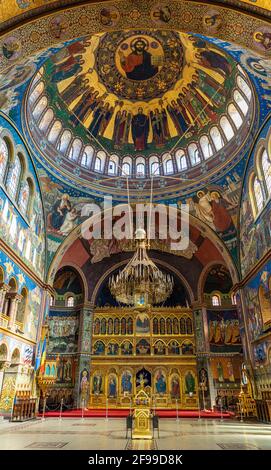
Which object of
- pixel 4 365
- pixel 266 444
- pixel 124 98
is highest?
pixel 124 98

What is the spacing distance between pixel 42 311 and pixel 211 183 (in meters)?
12.9

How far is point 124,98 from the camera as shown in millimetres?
20266

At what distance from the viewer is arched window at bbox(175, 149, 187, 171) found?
21.3 m

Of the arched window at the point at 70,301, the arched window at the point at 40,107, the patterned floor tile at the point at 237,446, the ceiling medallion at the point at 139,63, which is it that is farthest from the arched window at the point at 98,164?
the patterned floor tile at the point at 237,446

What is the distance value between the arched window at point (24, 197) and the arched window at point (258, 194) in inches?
481

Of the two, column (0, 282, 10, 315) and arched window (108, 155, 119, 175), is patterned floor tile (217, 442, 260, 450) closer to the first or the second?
column (0, 282, 10, 315)

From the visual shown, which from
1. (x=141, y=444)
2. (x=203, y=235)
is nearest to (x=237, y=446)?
(x=141, y=444)

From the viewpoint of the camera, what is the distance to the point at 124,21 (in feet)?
33.7

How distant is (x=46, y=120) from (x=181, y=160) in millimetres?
9030

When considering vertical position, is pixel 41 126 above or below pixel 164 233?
above

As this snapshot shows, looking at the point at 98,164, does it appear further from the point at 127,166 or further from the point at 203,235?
the point at 203,235

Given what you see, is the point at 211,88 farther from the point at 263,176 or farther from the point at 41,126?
the point at 41,126

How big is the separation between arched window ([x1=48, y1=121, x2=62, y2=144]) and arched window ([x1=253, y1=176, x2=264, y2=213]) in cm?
1194
